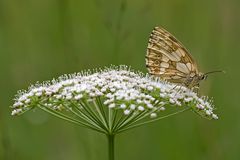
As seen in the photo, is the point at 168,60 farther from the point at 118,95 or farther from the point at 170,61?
the point at 118,95

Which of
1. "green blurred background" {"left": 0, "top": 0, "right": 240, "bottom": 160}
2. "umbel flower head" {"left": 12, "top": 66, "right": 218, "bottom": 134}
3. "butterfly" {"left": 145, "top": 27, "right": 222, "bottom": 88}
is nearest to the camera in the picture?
"umbel flower head" {"left": 12, "top": 66, "right": 218, "bottom": 134}

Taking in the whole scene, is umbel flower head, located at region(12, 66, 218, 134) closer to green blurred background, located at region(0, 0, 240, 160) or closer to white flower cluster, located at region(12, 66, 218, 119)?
white flower cluster, located at region(12, 66, 218, 119)

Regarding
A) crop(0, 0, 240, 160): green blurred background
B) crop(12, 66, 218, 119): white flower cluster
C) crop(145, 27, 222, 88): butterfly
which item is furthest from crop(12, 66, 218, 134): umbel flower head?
crop(0, 0, 240, 160): green blurred background

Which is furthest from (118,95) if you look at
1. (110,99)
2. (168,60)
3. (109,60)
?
(109,60)

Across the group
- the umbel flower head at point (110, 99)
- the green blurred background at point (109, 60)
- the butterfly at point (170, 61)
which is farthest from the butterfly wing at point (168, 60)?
the green blurred background at point (109, 60)

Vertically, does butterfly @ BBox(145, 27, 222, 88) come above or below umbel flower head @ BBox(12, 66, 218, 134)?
above

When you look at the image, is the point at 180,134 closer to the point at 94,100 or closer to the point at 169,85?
the point at 169,85
